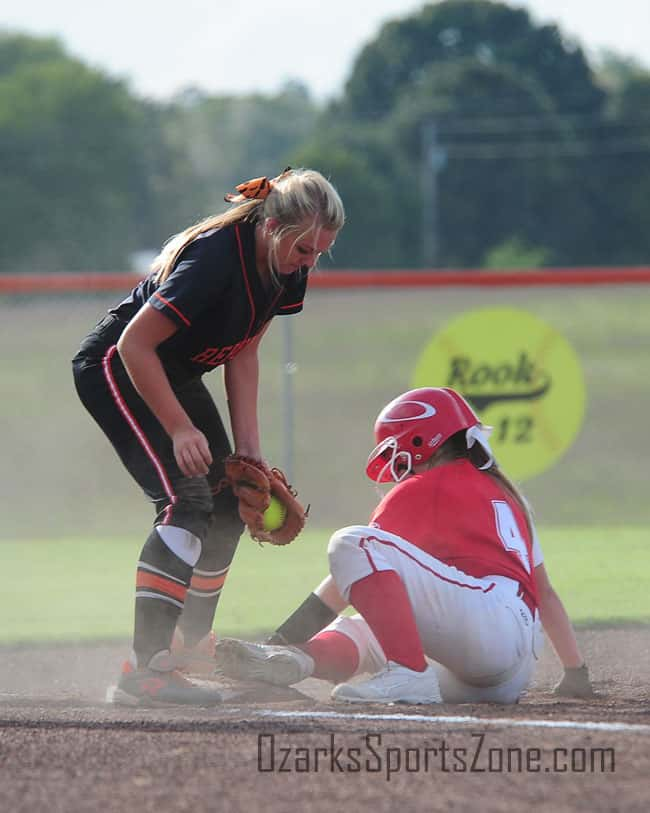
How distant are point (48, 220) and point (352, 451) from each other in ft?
126

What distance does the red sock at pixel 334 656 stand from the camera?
173 inches

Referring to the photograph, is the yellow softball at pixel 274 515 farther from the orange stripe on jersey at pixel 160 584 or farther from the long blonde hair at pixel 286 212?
the long blonde hair at pixel 286 212

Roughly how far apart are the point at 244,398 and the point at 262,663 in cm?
93

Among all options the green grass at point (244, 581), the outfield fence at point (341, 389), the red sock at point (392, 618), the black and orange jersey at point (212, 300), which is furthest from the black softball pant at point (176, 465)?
the outfield fence at point (341, 389)

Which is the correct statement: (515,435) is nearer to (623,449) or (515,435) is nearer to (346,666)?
(623,449)

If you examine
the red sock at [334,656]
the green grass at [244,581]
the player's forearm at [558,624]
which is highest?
the player's forearm at [558,624]

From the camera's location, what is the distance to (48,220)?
47.7 m

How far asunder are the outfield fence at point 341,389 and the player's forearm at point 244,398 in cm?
421

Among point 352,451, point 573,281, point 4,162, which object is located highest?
point 4,162

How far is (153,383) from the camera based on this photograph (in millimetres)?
4102

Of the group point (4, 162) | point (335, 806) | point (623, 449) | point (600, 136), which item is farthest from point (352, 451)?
point (4, 162)

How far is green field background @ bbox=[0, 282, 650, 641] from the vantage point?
687 cm

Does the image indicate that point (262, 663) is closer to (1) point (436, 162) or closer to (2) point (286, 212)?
(2) point (286, 212)

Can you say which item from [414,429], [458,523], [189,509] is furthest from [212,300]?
[458,523]
